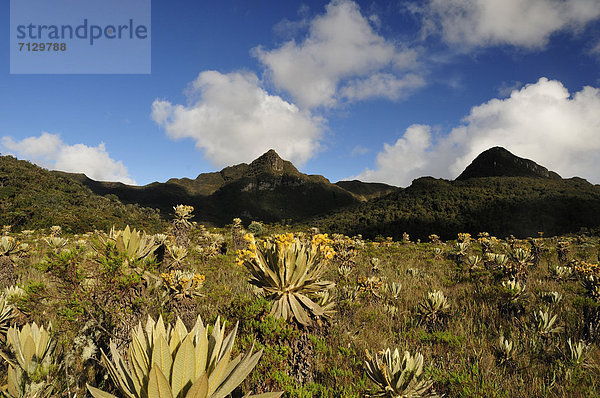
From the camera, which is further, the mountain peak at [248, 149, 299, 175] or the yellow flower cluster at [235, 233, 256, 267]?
the mountain peak at [248, 149, 299, 175]

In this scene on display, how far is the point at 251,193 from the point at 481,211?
96.9m

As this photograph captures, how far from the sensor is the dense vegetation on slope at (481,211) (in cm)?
4978

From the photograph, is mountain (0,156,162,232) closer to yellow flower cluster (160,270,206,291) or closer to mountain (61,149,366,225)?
yellow flower cluster (160,270,206,291)

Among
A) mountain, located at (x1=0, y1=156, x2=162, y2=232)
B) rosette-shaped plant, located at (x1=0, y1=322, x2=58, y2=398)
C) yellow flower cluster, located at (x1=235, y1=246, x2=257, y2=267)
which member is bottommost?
rosette-shaped plant, located at (x1=0, y1=322, x2=58, y2=398)

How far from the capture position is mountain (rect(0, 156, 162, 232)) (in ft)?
74.8

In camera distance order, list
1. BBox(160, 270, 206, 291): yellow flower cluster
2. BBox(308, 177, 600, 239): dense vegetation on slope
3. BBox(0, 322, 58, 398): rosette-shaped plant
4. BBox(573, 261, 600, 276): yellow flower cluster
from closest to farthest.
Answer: BBox(0, 322, 58, 398): rosette-shaped plant → BBox(160, 270, 206, 291): yellow flower cluster → BBox(573, 261, 600, 276): yellow flower cluster → BBox(308, 177, 600, 239): dense vegetation on slope

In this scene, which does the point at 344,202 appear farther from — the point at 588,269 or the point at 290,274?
the point at 290,274

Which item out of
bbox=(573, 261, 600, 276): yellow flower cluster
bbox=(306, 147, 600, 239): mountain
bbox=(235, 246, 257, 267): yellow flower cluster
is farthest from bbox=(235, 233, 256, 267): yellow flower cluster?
bbox=(306, 147, 600, 239): mountain

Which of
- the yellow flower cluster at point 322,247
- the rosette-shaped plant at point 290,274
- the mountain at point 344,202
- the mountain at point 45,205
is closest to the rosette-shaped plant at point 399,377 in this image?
the rosette-shaped plant at point 290,274

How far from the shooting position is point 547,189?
201 ft

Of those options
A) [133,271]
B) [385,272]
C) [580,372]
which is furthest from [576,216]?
[133,271]

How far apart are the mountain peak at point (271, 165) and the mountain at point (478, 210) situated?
91.0 m

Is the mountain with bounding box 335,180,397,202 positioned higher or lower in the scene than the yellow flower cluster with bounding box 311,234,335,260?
higher

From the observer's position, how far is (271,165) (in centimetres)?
15725
